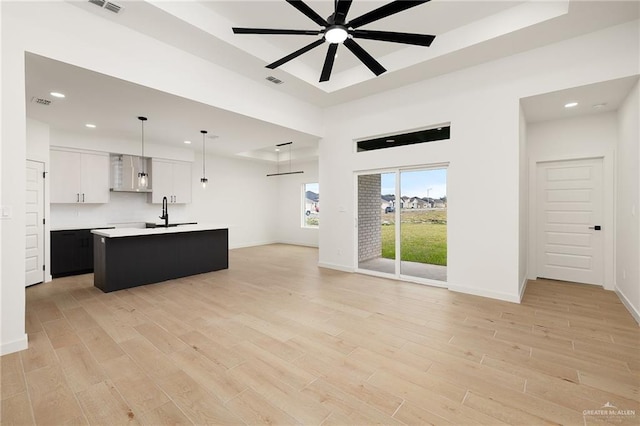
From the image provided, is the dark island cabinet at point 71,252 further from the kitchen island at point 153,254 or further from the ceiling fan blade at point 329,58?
the ceiling fan blade at point 329,58

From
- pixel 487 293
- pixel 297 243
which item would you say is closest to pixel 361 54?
pixel 487 293

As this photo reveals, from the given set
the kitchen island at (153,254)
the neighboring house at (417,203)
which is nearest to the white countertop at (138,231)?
the kitchen island at (153,254)

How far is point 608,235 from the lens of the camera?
4.63 meters

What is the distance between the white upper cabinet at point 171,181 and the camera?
7.07 meters

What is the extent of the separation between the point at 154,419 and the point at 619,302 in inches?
221

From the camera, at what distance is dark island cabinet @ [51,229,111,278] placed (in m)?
5.38

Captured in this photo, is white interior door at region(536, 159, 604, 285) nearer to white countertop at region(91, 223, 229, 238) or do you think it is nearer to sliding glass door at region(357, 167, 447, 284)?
sliding glass door at region(357, 167, 447, 284)

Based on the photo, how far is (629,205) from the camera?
3701 mm

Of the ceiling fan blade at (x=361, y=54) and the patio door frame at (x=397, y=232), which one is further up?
the ceiling fan blade at (x=361, y=54)

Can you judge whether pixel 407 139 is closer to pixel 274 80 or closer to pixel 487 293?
pixel 274 80

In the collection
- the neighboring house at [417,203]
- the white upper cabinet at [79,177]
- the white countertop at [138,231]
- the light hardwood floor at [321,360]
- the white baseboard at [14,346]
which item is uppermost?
the white upper cabinet at [79,177]

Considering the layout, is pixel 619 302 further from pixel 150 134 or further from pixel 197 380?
pixel 150 134

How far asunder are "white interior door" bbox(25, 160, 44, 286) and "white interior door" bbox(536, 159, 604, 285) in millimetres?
8750

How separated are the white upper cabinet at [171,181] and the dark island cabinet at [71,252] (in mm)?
1743
